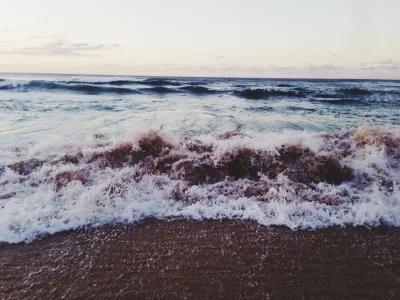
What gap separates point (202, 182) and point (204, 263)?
2.21m

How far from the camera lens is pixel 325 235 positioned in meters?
4.23

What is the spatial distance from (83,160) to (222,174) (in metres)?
2.56

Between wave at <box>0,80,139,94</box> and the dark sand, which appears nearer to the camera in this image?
the dark sand

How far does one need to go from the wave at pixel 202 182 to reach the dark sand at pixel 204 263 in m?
0.29

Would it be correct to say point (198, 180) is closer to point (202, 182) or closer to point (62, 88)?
point (202, 182)

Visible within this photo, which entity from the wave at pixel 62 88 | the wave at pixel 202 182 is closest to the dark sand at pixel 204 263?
the wave at pixel 202 182

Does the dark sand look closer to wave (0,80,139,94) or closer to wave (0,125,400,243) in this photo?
wave (0,125,400,243)

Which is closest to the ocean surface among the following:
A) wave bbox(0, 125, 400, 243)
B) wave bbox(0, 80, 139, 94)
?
wave bbox(0, 125, 400, 243)

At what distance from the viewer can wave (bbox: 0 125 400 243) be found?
15.1 ft

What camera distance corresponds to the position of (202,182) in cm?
574

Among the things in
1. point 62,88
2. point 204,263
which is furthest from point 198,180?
point 62,88

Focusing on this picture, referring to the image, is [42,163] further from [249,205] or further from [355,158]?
[355,158]

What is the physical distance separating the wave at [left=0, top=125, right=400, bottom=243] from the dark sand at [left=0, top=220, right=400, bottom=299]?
0.94ft

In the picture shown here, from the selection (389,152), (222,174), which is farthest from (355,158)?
(222,174)
